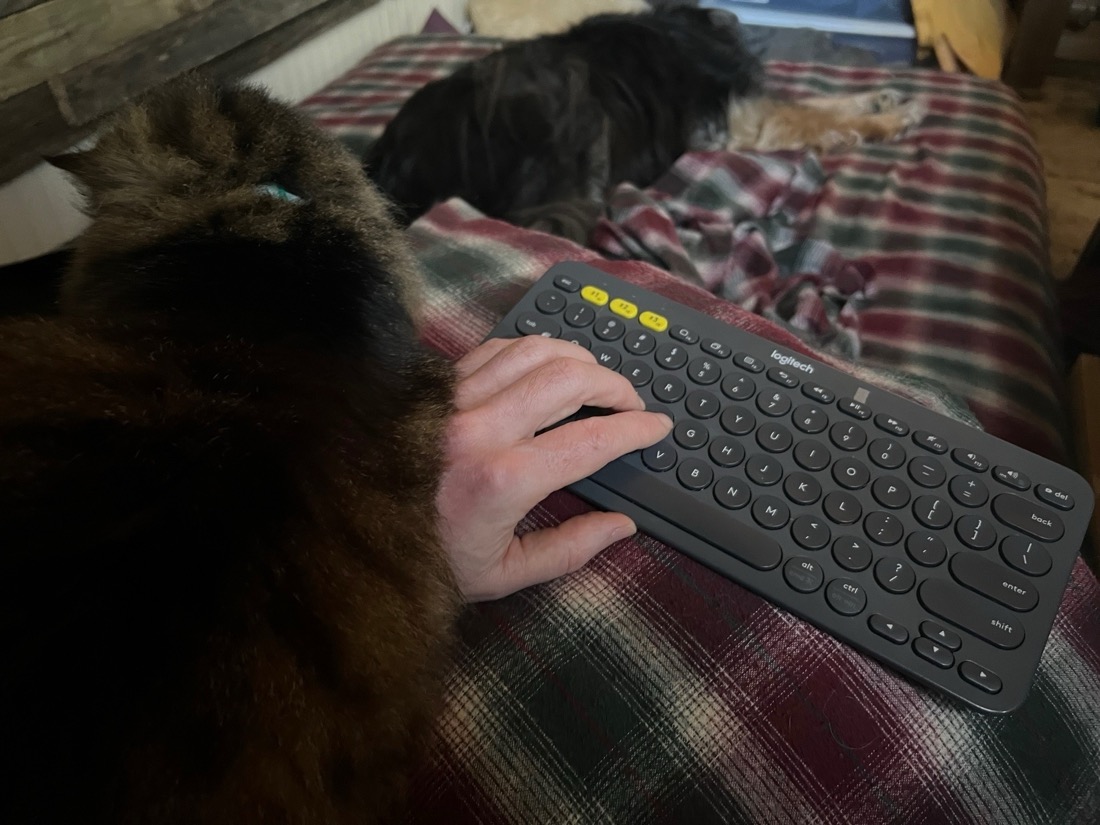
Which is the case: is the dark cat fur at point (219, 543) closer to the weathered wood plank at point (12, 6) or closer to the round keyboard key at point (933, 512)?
the round keyboard key at point (933, 512)

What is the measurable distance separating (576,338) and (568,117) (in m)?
0.92

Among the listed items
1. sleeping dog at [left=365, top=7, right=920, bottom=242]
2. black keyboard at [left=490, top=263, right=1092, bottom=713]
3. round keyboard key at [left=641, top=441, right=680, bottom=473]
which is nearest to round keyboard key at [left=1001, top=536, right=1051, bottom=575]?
black keyboard at [left=490, top=263, right=1092, bottom=713]

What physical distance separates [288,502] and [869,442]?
40cm

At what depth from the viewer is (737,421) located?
0.55 m

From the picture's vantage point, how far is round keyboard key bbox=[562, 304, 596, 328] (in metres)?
0.65

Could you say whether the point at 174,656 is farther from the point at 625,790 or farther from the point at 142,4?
the point at 142,4

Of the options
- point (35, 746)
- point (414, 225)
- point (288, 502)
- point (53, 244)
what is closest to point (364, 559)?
point (288, 502)

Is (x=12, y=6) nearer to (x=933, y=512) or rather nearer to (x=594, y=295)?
(x=594, y=295)

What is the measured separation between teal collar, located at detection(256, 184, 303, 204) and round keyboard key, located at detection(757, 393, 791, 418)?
1.31 feet

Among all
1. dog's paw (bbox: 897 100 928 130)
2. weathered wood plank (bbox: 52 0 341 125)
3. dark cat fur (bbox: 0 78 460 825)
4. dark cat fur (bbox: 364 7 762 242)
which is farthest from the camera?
dog's paw (bbox: 897 100 928 130)

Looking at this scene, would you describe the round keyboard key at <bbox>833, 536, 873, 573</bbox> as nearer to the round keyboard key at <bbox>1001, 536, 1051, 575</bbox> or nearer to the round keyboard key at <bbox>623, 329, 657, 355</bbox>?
the round keyboard key at <bbox>1001, 536, 1051, 575</bbox>

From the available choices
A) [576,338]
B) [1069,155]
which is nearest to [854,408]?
[576,338]

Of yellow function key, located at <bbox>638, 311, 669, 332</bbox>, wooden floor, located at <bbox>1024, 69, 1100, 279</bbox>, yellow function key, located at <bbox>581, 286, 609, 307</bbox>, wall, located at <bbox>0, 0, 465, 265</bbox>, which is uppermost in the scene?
wall, located at <bbox>0, 0, 465, 265</bbox>

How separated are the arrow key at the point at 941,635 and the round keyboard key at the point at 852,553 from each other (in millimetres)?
48
